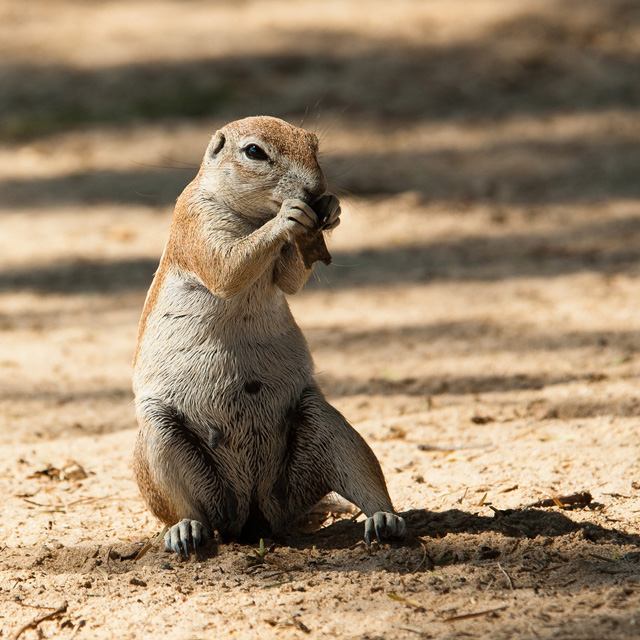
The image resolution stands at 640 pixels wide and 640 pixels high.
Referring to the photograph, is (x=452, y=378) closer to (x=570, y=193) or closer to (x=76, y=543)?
(x=76, y=543)

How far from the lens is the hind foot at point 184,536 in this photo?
Answer: 3.88 m

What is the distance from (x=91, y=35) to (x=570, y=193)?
6.39 metres

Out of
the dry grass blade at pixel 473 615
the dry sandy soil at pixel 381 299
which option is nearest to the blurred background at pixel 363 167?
the dry sandy soil at pixel 381 299

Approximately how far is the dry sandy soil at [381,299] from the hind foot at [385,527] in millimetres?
82

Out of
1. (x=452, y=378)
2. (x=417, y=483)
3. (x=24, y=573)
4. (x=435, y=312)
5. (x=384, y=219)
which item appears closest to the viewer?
(x=24, y=573)

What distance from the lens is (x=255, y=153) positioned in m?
3.99

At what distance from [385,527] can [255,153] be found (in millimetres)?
1597

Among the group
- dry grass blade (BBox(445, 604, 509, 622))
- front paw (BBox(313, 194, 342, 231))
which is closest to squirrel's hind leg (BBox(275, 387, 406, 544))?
dry grass blade (BBox(445, 604, 509, 622))

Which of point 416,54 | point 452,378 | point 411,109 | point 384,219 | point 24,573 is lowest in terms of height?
point 24,573

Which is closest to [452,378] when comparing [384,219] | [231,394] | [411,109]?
[231,394]

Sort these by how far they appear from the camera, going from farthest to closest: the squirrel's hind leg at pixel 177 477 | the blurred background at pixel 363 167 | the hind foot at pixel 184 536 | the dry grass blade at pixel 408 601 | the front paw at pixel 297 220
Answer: the blurred background at pixel 363 167 → the squirrel's hind leg at pixel 177 477 → the hind foot at pixel 184 536 → the front paw at pixel 297 220 → the dry grass blade at pixel 408 601

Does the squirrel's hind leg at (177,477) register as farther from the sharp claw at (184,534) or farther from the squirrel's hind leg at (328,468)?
the squirrel's hind leg at (328,468)

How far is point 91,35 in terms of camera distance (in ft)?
40.6

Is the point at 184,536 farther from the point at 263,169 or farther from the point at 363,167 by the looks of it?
the point at 363,167
